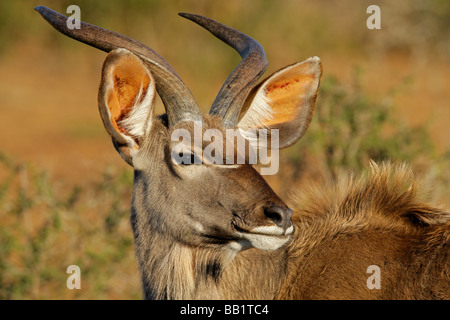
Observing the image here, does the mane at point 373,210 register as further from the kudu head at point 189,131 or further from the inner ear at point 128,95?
the inner ear at point 128,95

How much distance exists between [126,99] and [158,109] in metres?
4.29

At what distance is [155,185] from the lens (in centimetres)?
377

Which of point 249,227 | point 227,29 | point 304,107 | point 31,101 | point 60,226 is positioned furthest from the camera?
point 31,101

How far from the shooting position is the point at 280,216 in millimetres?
3332

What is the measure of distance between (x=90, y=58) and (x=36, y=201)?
13.5 m

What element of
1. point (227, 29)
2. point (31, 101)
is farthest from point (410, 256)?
point (31, 101)

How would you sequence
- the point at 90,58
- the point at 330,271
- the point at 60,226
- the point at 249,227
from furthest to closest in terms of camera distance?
the point at 90,58 < the point at 60,226 < the point at 330,271 < the point at 249,227

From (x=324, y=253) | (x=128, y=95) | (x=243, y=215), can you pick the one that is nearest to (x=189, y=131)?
(x=128, y=95)

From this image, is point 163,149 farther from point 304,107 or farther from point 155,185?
point 304,107

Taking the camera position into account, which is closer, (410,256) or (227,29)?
(410,256)

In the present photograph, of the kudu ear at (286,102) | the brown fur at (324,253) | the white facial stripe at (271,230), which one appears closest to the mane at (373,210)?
the brown fur at (324,253)

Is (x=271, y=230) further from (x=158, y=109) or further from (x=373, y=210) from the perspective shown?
(x=158, y=109)

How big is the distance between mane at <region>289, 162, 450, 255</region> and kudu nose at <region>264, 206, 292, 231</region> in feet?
1.85

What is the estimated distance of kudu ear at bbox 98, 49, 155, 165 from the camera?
345 cm
